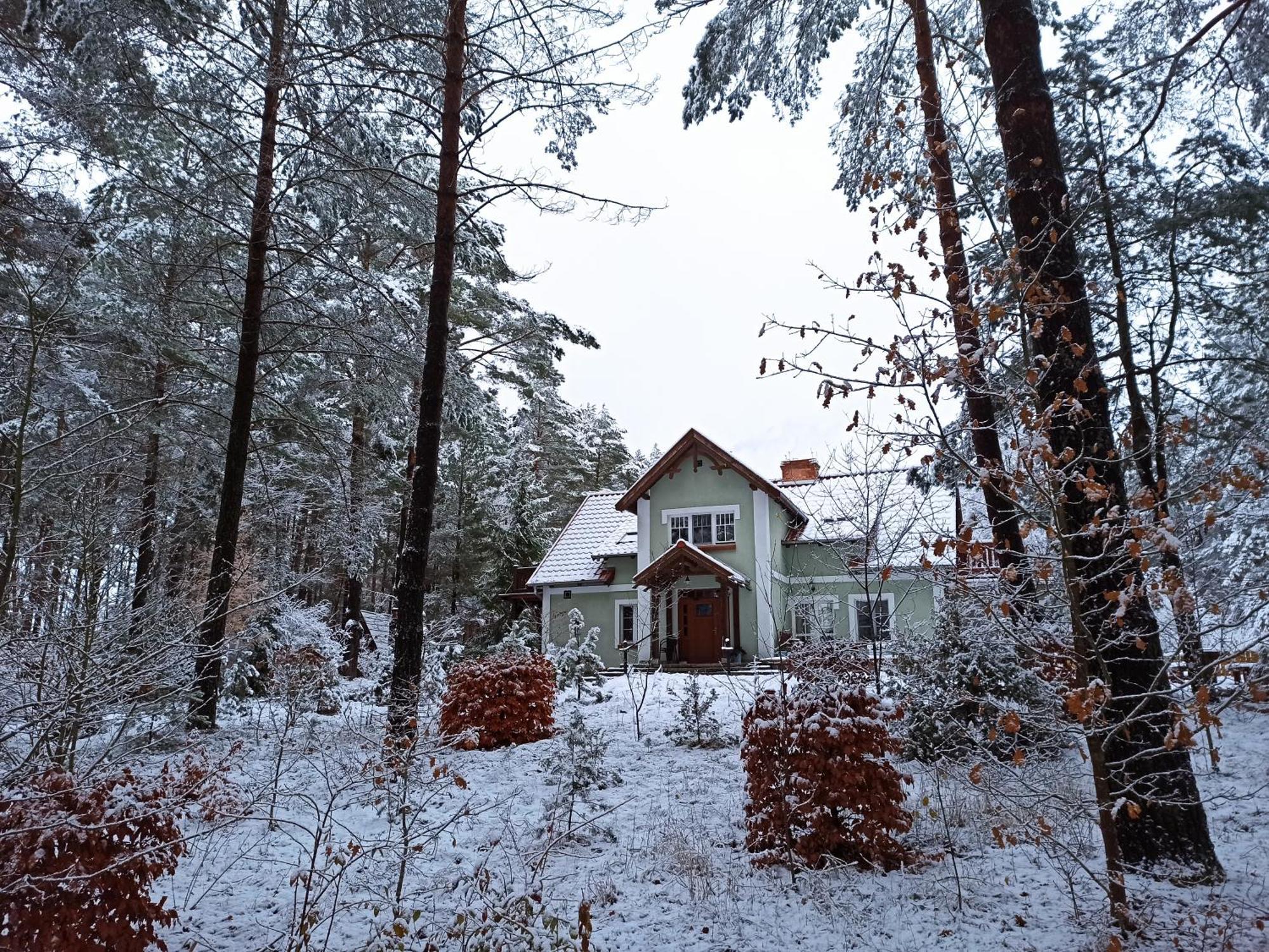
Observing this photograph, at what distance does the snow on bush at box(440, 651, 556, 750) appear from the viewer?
840 centimetres

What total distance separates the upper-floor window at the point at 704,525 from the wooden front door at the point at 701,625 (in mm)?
1412

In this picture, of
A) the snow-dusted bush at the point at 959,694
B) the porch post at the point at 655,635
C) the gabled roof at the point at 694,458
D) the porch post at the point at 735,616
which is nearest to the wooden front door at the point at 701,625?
the porch post at the point at 735,616

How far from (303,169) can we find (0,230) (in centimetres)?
353

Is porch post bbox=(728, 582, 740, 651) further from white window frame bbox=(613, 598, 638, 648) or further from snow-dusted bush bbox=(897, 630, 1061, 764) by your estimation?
snow-dusted bush bbox=(897, 630, 1061, 764)

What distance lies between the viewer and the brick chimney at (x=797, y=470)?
24000mm

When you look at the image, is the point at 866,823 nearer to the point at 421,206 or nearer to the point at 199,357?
the point at 421,206

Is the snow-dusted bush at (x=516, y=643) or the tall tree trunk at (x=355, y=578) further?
the tall tree trunk at (x=355, y=578)

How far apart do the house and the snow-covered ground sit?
11957 mm

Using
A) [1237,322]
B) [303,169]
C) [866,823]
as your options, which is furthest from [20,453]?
[1237,322]

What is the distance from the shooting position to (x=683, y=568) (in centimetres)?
1897

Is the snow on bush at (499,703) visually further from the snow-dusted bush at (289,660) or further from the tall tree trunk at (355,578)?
the tall tree trunk at (355,578)

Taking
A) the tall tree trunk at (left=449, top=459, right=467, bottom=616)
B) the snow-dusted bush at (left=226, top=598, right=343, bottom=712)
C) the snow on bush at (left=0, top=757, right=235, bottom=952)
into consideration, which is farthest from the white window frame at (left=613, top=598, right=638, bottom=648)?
the snow on bush at (left=0, top=757, right=235, bottom=952)

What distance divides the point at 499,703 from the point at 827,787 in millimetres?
4651

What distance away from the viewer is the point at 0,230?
6.28 meters
